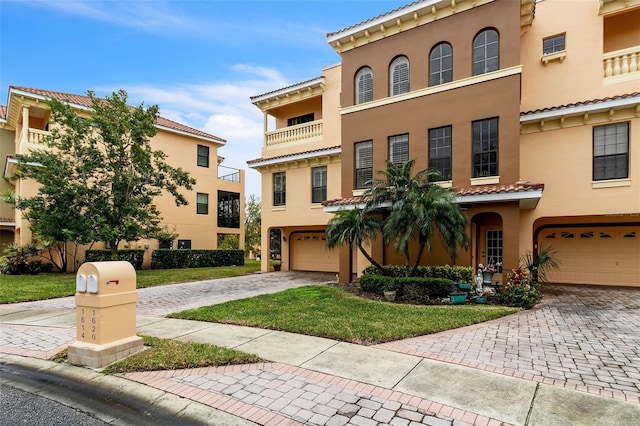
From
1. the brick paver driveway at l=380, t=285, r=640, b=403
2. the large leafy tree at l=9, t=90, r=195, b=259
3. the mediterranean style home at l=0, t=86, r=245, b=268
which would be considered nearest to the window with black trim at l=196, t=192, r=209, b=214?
the mediterranean style home at l=0, t=86, r=245, b=268

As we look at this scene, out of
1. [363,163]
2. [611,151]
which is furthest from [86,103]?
[611,151]

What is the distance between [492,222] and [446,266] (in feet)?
13.3

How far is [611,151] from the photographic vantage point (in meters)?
12.5

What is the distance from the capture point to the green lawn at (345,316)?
22.8ft

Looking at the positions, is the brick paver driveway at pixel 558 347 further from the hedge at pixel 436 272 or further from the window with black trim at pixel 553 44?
the window with black trim at pixel 553 44

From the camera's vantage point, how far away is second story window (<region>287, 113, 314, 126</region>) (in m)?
20.3

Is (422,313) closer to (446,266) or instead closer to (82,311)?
(446,266)

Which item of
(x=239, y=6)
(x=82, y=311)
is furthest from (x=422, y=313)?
(x=239, y=6)

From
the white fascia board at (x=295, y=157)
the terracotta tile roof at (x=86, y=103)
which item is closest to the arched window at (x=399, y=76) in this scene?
the white fascia board at (x=295, y=157)

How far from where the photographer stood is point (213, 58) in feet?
47.3

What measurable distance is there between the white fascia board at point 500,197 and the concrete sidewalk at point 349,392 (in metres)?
7.19

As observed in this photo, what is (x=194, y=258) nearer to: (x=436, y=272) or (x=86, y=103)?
(x=86, y=103)

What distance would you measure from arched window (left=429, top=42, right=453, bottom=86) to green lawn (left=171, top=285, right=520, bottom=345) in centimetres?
825

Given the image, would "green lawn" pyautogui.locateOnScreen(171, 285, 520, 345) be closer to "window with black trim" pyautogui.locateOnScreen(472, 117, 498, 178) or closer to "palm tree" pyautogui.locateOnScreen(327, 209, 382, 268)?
"palm tree" pyautogui.locateOnScreen(327, 209, 382, 268)
